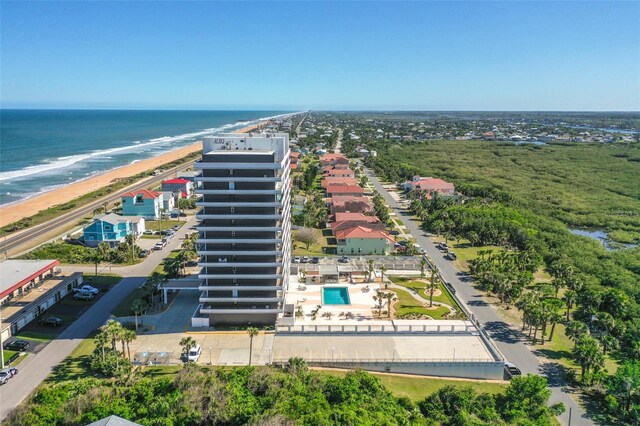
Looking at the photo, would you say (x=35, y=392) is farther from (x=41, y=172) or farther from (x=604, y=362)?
(x=41, y=172)

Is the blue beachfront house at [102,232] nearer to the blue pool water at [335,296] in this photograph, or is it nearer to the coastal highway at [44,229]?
the coastal highway at [44,229]

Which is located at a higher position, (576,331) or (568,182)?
(568,182)

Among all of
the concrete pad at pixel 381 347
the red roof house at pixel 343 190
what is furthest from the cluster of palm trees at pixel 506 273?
the red roof house at pixel 343 190

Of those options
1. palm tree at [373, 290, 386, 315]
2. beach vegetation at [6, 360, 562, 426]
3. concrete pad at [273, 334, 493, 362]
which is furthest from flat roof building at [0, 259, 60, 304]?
palm tree at [373, 290, 386, 315]

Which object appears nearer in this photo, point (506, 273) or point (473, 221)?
point (506, 273)

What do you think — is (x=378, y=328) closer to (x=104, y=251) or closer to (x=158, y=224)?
(x=104, y=251)

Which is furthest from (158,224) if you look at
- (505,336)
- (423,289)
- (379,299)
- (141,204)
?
(505,336)
